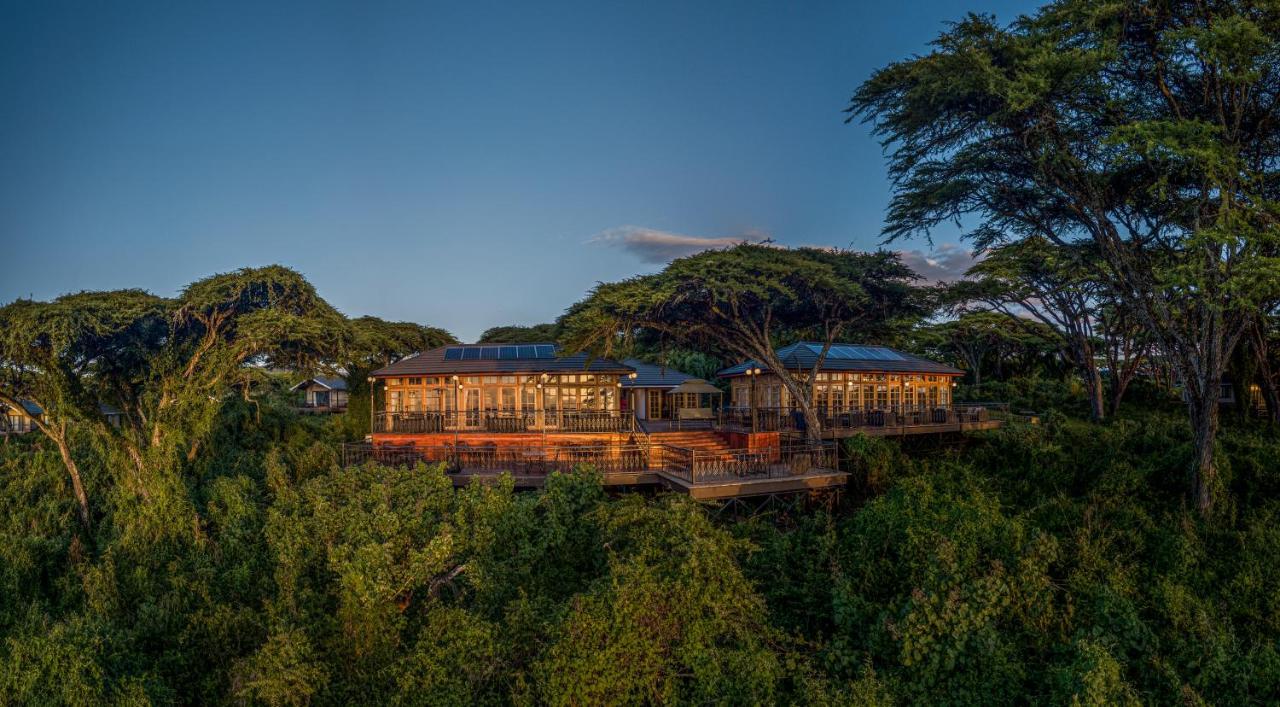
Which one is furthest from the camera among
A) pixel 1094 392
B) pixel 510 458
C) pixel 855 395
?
pixel 1094 392

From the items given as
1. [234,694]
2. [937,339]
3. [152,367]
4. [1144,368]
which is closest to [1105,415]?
[937,339]

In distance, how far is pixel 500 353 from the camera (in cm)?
2209

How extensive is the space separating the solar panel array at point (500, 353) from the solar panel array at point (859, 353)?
10.1 m

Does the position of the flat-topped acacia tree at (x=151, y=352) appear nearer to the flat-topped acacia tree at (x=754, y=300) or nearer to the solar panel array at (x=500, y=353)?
the solar panel array at (x=500, y=353)

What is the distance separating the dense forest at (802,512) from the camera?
8.96 meters

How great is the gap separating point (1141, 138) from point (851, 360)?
39.5 ft

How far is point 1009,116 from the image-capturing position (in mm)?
12289

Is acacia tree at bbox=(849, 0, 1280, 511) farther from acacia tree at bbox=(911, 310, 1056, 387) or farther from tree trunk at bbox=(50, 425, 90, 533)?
tree trunk at bbox=(50, 425, 90, 533)

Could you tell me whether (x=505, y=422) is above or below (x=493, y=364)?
below

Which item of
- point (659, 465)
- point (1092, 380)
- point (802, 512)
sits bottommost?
point (802, 512)

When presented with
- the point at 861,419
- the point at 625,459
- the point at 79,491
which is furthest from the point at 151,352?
the point at 861,419

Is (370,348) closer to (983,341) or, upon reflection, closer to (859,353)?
(859,353)

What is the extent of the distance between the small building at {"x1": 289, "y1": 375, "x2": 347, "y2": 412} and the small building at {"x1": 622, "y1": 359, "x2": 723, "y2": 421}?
2535cm

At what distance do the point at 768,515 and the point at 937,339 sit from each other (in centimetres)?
1708
